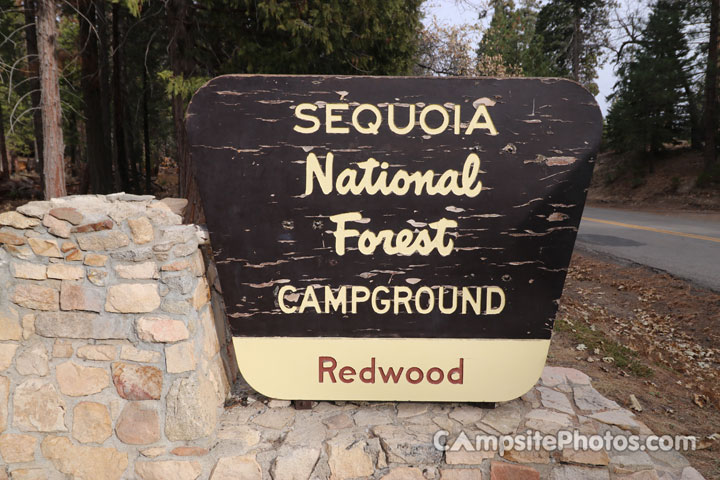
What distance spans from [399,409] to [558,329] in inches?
98.8

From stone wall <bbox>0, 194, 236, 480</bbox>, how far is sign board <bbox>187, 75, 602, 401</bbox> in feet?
1.10

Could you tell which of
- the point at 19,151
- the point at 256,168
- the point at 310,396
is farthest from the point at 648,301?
the point at 19,151

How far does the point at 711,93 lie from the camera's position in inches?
642

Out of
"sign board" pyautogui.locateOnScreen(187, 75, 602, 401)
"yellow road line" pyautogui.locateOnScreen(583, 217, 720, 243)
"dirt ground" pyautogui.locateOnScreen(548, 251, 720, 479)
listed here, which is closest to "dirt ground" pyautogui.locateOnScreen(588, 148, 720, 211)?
"yellow road line" pyautogui.locateOnScreen(583, 217, 720, 243)

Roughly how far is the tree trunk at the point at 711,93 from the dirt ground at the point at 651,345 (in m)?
13.1

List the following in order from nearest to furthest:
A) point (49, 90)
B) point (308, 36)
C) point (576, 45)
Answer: point (308, 36), point (49, 90), point (576, 45)

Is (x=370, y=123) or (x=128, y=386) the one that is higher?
(x=370, y=123)

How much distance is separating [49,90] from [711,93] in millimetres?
19998

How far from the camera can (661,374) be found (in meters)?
3.87

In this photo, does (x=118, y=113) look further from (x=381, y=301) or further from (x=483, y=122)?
(x=483, y=122)

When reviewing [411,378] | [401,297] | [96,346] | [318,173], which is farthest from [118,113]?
[411,378]

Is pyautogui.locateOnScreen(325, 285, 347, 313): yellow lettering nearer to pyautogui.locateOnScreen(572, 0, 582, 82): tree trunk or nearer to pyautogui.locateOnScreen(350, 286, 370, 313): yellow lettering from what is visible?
pyautogui.locateOnScreen(350, 286, 370, 313): yellow lettering

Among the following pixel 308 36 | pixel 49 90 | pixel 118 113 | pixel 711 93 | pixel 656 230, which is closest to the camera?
pixel 308 36

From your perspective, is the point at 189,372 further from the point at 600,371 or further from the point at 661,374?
the point at 661,374
